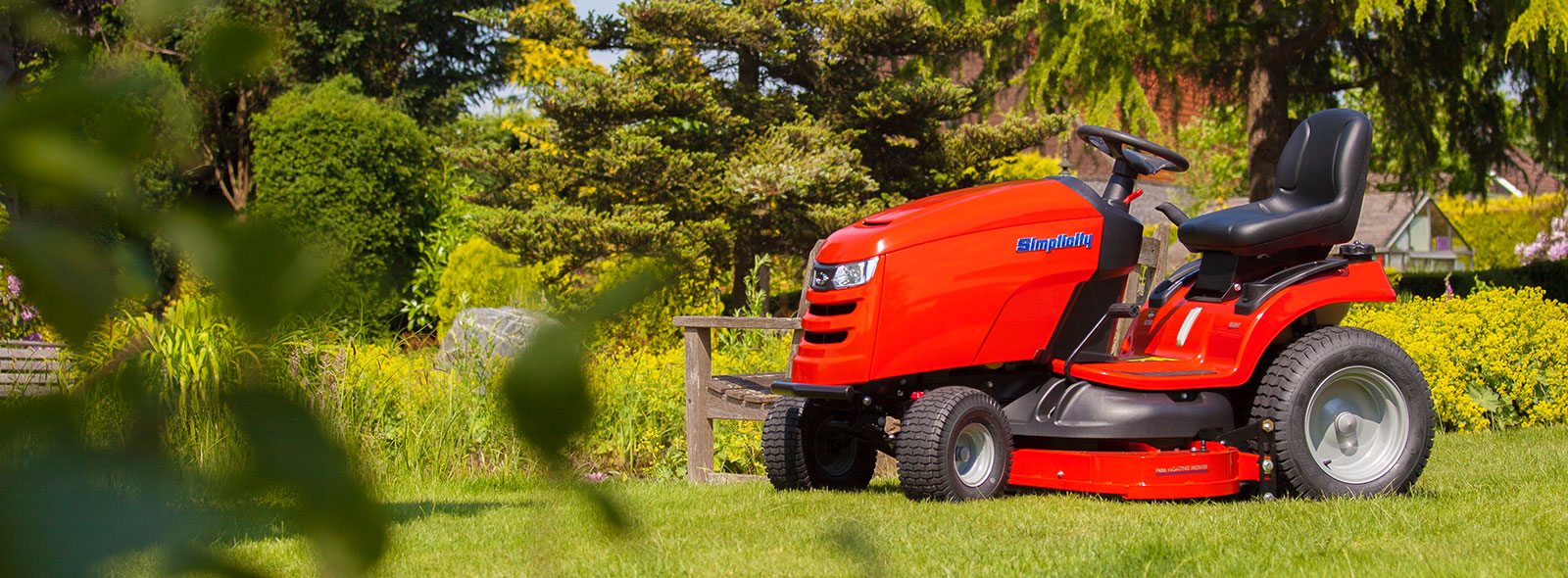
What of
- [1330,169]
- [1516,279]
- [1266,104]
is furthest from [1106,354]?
[1516,279]

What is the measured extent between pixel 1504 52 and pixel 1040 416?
7.65m

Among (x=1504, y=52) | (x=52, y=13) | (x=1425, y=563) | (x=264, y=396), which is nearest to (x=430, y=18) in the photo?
(x=52, y=13)

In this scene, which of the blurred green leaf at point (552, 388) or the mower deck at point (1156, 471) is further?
the mower deck at point (1156, 471)

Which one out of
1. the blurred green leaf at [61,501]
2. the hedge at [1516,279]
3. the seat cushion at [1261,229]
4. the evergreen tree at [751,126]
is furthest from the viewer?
the hedge at [1516,279]

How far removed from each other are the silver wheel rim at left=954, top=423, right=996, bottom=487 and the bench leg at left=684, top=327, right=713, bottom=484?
1.66 meters

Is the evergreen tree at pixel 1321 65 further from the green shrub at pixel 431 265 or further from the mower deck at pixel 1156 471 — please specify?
the green shrub at pixel 431 265

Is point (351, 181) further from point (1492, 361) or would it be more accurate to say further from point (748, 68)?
point (748, 68)

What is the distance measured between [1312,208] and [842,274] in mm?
1494

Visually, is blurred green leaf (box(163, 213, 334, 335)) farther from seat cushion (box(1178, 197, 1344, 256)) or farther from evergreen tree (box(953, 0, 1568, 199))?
evergreen tree (box(953, 0, 1568, 199))

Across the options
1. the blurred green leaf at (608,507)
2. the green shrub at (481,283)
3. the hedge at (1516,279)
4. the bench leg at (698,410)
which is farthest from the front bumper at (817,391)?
the hedge at (1516,279)

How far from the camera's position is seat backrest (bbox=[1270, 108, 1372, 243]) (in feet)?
12.7

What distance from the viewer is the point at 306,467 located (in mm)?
534

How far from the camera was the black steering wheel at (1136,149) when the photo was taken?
400cm

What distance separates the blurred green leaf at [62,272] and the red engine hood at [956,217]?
323 cm
